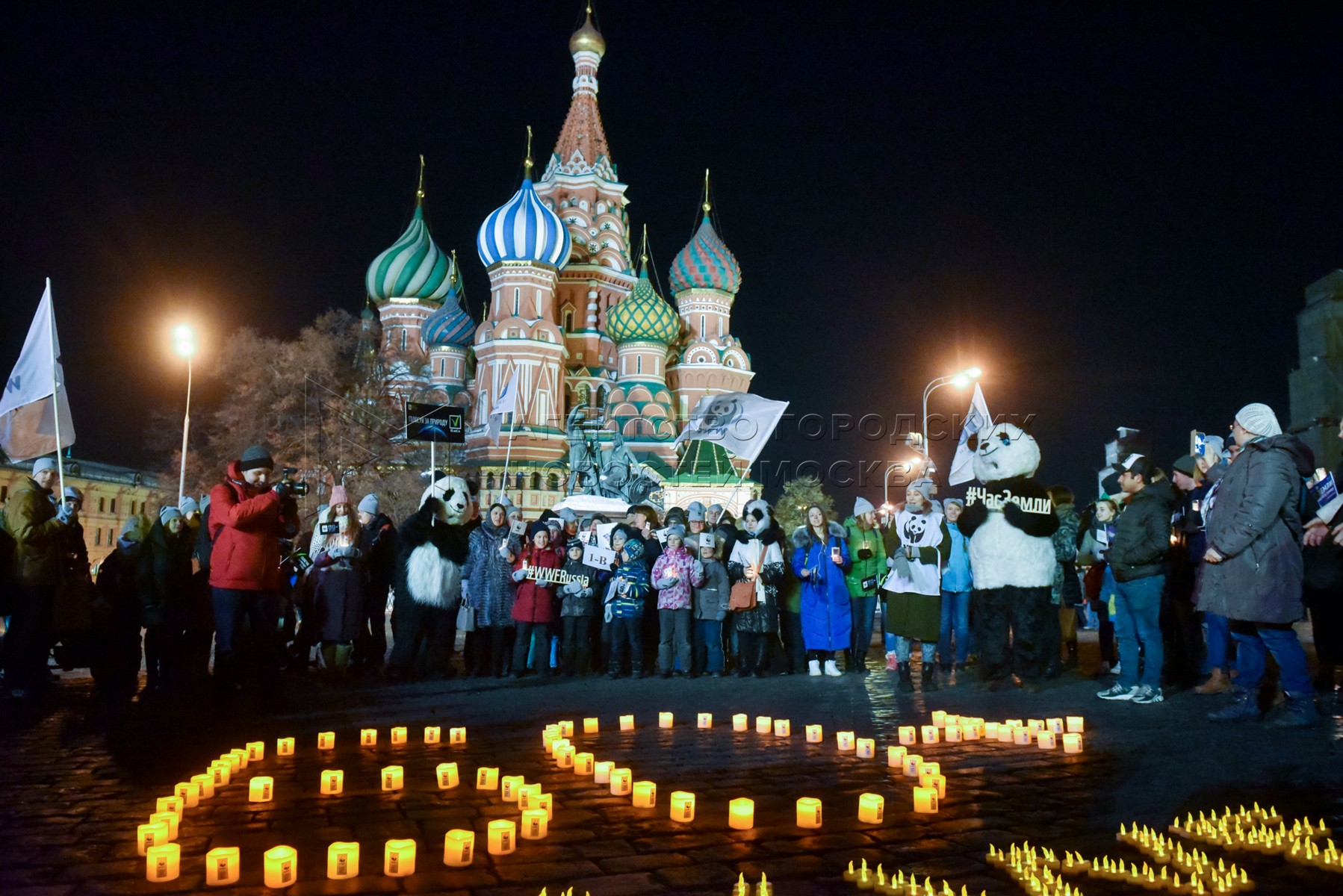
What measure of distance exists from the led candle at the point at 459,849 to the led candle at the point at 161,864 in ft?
2.84

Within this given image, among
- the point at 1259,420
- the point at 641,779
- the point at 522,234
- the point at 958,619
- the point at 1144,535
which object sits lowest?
the point at 641,779

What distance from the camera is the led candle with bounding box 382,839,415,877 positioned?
10.5ft

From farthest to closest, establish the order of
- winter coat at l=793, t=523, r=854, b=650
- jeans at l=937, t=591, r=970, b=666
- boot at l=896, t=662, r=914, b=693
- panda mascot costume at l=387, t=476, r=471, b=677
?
jeans at l=937, t=591, r=970, b=666
winter coat at l=793, t=523, r=854, b=650
panda mascot costume at l=387, t=476, r=471, b=677
boot at l=896, t=662, r=914, b=693

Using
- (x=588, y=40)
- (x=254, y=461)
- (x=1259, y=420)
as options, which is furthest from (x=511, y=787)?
(x=588, y=40)

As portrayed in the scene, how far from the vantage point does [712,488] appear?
45312mm

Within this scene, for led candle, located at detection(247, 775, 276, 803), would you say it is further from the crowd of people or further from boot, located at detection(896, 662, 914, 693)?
boot, located at detection(896, 662, 914, 693)

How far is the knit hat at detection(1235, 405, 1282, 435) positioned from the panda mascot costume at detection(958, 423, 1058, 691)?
1634 mm

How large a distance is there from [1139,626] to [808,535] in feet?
10.6

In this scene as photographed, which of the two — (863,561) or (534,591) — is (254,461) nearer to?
(534,591)

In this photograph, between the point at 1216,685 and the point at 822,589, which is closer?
the point at 1216,685

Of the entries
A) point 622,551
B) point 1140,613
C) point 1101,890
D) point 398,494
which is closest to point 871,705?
point 1140,613

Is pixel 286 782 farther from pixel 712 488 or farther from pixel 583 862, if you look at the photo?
pixel 712 488

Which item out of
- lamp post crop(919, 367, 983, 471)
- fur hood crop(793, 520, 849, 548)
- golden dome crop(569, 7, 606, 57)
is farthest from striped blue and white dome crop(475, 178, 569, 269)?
fur hood crop(793, 520, 849, 548)

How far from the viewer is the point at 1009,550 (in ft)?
24.9
